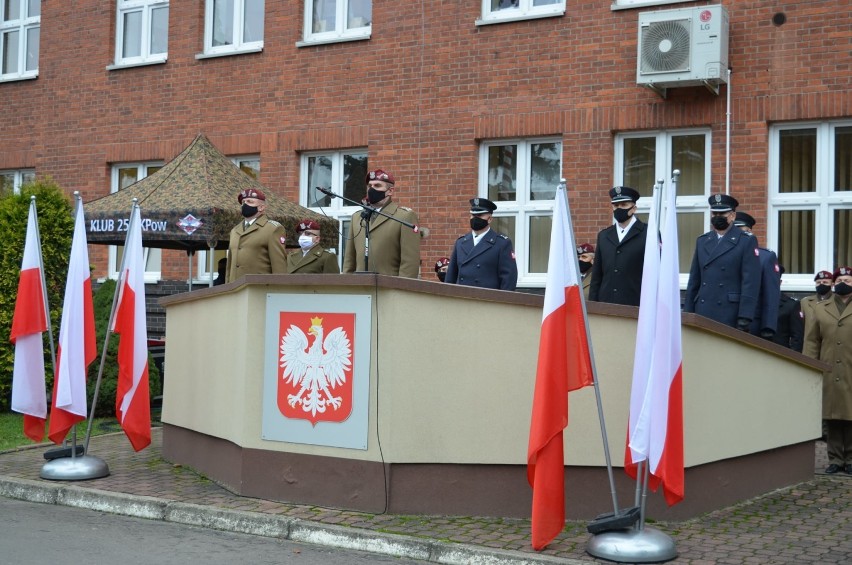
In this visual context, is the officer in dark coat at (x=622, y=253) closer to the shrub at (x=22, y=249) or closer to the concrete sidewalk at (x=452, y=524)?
the concrete sidewalk at (x=452, y=524)

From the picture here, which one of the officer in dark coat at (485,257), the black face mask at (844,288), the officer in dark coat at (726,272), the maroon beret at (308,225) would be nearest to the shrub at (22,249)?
the maroon beret at (308,225)

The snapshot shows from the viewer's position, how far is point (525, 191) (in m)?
14.9

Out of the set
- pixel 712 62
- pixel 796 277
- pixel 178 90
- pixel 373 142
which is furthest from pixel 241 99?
pixel 796 277

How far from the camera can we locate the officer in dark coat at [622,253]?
30.2 ft

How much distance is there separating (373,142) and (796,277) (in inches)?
231

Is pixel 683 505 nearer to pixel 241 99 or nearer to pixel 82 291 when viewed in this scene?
pixel 82 291

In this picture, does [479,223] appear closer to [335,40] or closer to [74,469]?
[74,469]

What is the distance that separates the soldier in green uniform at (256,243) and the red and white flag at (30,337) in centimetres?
183

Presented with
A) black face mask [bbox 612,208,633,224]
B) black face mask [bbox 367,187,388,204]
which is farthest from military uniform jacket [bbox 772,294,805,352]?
black face mask [bbox 367,187,388,204]

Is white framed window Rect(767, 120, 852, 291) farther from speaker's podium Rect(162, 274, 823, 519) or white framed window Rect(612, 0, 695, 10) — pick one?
speaker's podium Rect(162, 274, 823, 519)

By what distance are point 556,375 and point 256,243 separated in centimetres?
489

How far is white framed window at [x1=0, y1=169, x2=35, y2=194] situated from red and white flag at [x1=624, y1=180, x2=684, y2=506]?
1480 cm

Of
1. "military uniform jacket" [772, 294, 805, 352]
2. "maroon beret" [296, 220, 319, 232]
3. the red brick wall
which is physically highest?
the red brick wall

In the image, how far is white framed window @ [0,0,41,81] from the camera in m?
19.8
